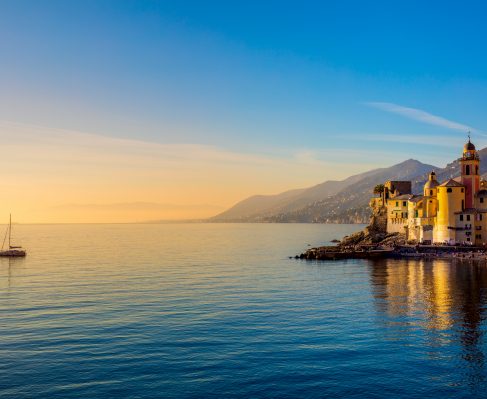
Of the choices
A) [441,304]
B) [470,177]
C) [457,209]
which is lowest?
[441,304]

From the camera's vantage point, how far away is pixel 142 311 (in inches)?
2261

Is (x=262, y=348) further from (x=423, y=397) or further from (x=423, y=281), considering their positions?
(x=423, y=281)

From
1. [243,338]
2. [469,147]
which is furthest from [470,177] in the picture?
[243,338]

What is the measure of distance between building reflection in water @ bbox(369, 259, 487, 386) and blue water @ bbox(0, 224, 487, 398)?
0.21 meters

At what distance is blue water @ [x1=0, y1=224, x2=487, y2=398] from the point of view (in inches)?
1346

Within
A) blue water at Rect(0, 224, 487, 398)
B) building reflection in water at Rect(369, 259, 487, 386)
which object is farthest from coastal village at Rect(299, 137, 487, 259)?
blue water at Rect(0, 224, 487, 398)

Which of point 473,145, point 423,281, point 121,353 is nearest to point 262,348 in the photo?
point 121,353

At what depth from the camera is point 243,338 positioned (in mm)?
45188

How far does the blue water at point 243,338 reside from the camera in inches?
1346

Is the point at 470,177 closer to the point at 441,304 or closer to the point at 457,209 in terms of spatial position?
the point at 457,209

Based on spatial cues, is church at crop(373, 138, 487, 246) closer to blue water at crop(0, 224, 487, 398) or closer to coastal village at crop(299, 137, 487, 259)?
coastal village at crop(299, 137, 487, 259)

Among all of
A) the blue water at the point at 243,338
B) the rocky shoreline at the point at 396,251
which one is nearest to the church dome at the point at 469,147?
the rocky shoreline at the point at 396,251

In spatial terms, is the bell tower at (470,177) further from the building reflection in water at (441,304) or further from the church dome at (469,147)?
the building reflection in water at (441,304)

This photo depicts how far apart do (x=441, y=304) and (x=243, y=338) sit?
29741 millimetres
